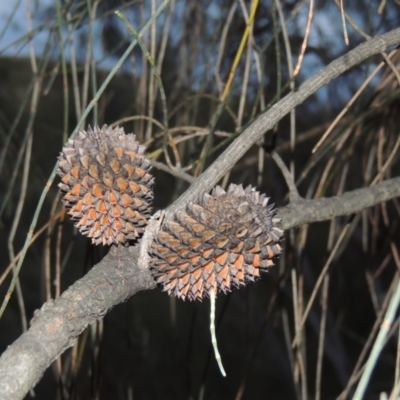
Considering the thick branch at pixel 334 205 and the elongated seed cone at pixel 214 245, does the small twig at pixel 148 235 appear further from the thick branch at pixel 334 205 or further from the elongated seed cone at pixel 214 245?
the thick branch at pixel 334 205

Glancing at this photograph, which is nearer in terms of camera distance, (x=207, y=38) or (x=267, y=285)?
(x=207, y=38)

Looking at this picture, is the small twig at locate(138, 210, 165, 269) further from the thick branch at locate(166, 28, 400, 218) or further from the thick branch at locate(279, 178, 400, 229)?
the thick branch at locate(279, 178, 400, 229)

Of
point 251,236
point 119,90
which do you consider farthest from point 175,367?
point 251,236

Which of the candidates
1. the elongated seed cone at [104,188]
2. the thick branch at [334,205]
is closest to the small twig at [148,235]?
the elongated seed cone at [104,188]

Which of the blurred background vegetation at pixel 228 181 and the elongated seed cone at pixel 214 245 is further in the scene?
the blurred background vegetation at pixel 228 181

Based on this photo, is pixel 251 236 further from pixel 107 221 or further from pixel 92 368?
pixel 92 368

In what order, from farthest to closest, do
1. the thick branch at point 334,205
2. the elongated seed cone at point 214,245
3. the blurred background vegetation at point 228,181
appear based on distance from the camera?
1. the blurred background vegetation at point 228,181
2. the thick branch at point 334,205
3. the elongated seed cone at point 214,245

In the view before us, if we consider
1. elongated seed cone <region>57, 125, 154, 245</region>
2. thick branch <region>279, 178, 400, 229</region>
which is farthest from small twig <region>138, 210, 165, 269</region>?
thick branch <region>279, 178, 400, 229</region>
